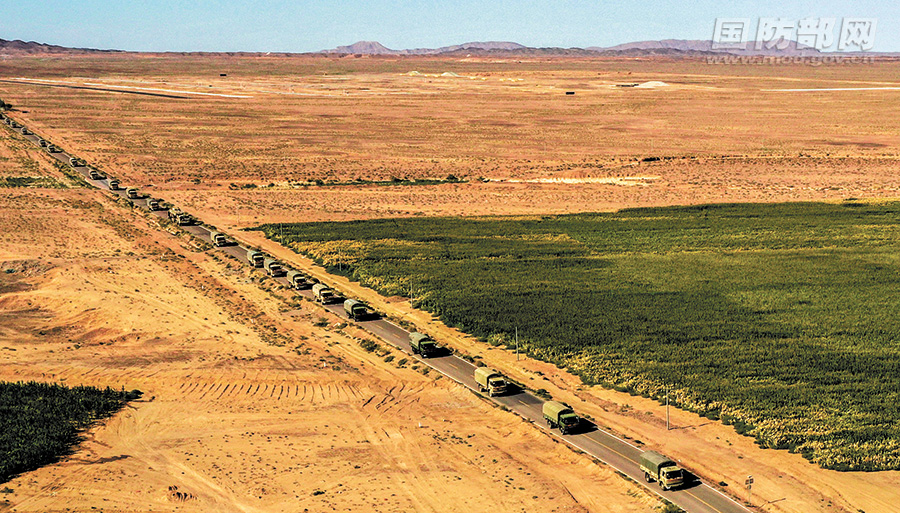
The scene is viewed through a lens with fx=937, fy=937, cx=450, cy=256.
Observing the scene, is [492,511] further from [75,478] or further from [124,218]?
[124,218]

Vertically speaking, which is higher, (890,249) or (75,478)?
(890,249)

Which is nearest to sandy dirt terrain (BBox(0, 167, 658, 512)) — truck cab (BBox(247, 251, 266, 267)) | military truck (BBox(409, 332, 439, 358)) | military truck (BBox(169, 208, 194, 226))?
military truck (BBox(409, 332, 439, 358))

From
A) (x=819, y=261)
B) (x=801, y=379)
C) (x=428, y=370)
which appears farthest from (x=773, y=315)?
(x=428, y=370)

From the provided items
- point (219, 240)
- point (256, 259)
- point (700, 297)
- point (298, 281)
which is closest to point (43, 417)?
point (298, 281)

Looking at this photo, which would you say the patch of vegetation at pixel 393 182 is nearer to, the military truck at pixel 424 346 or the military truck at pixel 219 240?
the military truck at pixel 219 240

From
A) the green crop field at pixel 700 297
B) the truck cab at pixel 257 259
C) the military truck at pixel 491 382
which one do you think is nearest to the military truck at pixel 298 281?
the green crop field at pixel 700 297

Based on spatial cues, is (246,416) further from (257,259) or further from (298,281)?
(257,259)

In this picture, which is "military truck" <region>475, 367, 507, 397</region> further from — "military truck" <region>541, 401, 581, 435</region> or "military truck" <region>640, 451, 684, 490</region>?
"military truck" <region>640, 451, 684, 490</region>
